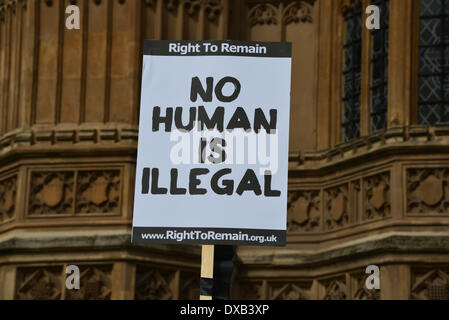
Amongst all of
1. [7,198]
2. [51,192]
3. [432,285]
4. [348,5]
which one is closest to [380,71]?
[348,5]

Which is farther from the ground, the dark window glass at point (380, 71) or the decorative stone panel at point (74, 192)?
the dark window glass at point (380, 71)

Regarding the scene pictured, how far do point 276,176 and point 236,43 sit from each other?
2.93 feet

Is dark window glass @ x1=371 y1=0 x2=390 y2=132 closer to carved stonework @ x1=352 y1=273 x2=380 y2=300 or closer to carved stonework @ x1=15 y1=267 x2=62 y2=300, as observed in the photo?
carved stonework @ x1=352 y1=273 x2=380 y2=300

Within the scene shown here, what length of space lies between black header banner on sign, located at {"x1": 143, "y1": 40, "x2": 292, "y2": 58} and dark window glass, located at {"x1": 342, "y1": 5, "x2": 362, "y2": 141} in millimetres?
8069

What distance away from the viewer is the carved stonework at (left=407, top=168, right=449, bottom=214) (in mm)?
16453

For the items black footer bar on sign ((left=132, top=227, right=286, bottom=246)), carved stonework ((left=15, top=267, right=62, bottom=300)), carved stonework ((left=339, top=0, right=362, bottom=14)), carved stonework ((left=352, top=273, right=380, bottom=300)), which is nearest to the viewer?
black footer bar on sign ((left=132, top=227, right=286, bottom=246))

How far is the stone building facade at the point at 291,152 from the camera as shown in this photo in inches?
654

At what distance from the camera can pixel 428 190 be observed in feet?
54.2

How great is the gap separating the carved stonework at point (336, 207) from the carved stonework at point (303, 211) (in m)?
0.14

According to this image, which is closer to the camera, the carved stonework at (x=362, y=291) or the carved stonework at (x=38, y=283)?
the carved stonework at (x=362, y=291)

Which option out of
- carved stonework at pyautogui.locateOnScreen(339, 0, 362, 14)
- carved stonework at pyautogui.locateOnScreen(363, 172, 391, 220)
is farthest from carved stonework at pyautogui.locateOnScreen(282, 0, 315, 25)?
carved stonework at pyautogui.locateOnScreen(363, 172, 391, 220)

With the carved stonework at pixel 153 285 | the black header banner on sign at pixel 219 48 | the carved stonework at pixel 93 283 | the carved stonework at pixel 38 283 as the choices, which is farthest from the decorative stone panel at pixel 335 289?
the black header banner on sign at pixel 219 48

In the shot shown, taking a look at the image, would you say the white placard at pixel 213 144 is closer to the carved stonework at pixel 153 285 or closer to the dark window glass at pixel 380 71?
the carved stonework at pixel 153 285
